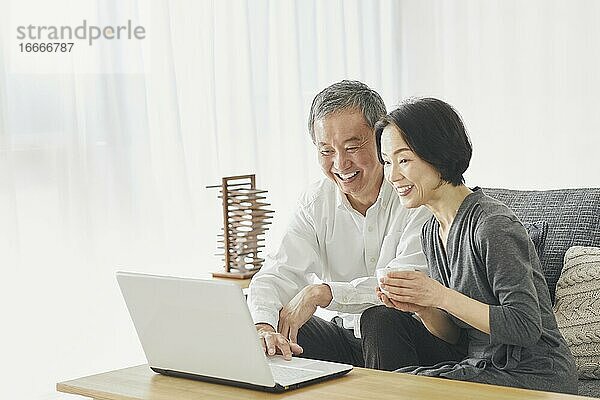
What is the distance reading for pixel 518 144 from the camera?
15.6ft

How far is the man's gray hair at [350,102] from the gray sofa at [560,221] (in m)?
0.54

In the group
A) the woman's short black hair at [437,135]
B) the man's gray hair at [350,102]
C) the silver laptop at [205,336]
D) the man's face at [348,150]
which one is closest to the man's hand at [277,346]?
the silver laptop at [205,336]

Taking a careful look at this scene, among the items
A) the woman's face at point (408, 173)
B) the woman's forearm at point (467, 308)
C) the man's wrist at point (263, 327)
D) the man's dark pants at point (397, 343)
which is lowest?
the man's dark pants at point (397, 343)

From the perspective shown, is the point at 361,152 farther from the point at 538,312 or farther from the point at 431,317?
the point at 538,312

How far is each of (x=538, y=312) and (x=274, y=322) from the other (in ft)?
2.38

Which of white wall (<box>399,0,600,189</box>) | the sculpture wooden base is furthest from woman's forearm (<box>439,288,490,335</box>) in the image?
white wall (<box>399,0,600,189</box>)

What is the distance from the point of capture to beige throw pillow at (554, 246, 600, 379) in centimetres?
278

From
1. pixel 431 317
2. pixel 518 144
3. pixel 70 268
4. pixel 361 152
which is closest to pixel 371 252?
pixel 361 152

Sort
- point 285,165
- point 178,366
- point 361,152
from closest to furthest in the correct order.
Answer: point 178,366 < point 361,152 < point 285,165

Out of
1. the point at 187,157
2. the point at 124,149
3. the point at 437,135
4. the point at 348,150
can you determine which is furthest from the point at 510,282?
the point at 187,157

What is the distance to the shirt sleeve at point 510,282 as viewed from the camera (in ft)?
7.46

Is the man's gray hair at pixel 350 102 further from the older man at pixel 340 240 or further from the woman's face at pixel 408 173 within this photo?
the woman's face at pixel 408 173

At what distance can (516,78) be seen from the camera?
471 centimetres

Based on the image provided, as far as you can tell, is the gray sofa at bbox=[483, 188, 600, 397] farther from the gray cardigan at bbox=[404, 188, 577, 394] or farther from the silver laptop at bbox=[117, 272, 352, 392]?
the silver laptop at bbox=[117, 272, 352, 392]
